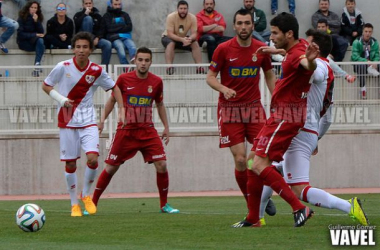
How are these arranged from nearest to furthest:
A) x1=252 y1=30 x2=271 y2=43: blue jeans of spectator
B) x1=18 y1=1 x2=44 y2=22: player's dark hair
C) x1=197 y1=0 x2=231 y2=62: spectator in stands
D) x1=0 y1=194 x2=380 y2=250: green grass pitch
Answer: x1=0 y1=194 x2=380 y2=250: green grass pitch
x1=18 y1=1 x2=44 y2=22: player's dark hair
x1=197 y1=0 x2=231 y2=62: spectator in stands
x1=252 y1=30 x2=271 y2=43: blue jeans of spectator

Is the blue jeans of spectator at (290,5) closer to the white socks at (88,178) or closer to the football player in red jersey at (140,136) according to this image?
the football player in red jersey at (140,136)

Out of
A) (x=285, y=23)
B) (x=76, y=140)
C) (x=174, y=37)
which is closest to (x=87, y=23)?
(x=174, y=37)

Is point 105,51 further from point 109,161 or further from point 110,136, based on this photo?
point 109,161

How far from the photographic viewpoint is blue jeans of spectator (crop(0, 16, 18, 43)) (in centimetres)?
2056

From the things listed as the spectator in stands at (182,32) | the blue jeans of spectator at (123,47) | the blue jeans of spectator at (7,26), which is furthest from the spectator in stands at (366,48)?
the blue jeans of spectator at (7,26)

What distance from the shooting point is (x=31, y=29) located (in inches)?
808

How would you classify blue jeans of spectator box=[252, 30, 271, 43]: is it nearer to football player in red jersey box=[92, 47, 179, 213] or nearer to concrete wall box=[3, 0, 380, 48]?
concrete wall box=[3, 0, 380, 48]

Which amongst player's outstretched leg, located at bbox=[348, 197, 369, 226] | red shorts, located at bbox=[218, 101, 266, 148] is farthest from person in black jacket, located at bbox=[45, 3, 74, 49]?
player's outstretched leg, located at bbox=[348, 197, 369, 226]

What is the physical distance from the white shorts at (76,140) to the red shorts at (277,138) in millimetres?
3695

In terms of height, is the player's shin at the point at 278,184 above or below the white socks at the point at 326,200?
above

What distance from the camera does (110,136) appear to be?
1877 cm

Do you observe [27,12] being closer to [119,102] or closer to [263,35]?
[263,35]

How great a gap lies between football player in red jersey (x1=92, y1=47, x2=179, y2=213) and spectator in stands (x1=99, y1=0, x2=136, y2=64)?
7.52m

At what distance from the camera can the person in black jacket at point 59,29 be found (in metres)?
20.5
